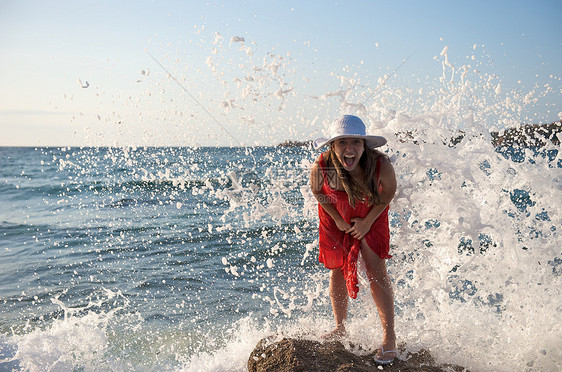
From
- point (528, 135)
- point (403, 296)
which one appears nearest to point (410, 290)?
point (403, 296)

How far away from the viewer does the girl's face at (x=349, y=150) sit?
3.08m

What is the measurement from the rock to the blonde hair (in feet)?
3.57

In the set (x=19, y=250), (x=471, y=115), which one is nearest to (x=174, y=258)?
(x=19, y=250)

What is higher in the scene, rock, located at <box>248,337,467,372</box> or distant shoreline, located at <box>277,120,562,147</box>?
distant shoreline, located at <box>277,120,562,147</box>

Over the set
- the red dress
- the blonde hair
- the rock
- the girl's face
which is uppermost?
the girl's face

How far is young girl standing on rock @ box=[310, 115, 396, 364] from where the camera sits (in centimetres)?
310

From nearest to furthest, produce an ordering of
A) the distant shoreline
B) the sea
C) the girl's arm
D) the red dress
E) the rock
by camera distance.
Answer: the rock → the girl's arm → the red dress → the sea → the distant shoreline

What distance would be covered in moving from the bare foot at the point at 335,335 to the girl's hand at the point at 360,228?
81 centimetres

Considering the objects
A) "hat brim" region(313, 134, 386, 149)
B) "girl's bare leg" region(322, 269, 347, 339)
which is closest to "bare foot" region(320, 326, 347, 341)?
"girl's bare leg" region(322, 269, 347, 339)

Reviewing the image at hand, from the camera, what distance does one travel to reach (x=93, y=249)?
7020 millimetres

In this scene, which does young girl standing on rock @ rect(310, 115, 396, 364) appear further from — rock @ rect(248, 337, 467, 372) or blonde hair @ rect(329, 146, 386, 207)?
rock @ rect(248, 337, 467, 372)

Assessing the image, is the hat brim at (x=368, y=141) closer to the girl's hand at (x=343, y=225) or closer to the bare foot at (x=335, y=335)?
the girl's hand at (x=343, y=225)

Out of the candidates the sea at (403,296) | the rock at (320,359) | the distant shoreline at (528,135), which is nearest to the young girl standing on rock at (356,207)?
the rock at (320,359)

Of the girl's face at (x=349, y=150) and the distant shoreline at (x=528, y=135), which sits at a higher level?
the distant shoreline at (x=528, y=135)
